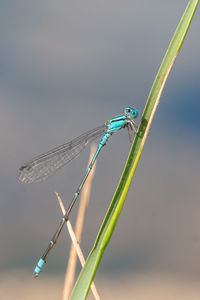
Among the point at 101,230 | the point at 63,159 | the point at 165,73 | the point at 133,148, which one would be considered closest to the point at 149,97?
the point at 165,73

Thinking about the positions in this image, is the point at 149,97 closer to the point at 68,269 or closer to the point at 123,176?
the point at 123,176

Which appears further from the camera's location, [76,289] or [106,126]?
[106,126]

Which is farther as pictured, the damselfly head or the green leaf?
the damselfly head

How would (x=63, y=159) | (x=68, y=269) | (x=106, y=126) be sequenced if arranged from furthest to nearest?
(x=63, y=159)
(x=106, y=126)
(x=68, y=269)

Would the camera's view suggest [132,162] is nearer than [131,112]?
Yes

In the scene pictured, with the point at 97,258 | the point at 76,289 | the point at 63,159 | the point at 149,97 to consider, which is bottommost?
the point at 63,159

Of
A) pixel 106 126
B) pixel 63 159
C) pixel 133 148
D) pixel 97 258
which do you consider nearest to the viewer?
pixel 97 258

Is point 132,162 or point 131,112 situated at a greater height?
point 132,162

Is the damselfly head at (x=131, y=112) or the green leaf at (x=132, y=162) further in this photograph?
the damselfly head at (x=131, y=112)
